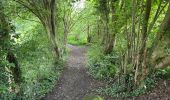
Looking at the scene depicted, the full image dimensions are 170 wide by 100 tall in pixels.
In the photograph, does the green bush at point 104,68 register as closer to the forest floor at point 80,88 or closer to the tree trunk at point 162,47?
the forest floor at point 80,88

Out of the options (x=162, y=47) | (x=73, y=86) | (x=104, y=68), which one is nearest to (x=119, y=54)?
(x=104, y=68)

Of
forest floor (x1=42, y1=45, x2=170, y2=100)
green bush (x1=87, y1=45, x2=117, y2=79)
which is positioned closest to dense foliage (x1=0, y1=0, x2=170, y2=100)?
green bush (x1=87, y1=45, x2=117, y2=79)

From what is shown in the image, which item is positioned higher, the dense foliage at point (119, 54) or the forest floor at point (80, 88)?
the dense foliage at point (119, 54)

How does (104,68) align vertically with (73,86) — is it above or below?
above

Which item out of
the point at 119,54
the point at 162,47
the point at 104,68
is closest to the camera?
the point at 162,47

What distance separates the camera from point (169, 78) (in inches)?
398

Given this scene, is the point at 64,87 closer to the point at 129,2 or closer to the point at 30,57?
the point at 30,57

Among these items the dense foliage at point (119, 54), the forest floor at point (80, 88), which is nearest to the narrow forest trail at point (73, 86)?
the forest floor at point (80, 88)

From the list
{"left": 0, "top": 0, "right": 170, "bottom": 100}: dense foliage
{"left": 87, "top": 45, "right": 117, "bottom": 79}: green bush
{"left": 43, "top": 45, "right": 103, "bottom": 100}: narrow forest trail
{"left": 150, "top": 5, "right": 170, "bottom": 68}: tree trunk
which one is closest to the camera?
{"left": 0, "top": 0, "right": 170, "bottom": 100}: dense foliage

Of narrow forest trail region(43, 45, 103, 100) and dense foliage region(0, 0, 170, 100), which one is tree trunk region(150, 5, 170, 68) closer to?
dense foliage region(0, 0, 170, 100)

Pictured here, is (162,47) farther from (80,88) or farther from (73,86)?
(73,86)

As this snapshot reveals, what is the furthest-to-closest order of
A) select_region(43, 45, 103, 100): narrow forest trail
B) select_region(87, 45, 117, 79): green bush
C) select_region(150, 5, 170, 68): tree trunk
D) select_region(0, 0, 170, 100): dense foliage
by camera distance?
1. select_region(87, 45, 117, 79): green bush
2. select_region(43, 45, 103, 100): narrow forest trail
3. select_region(150, 5, 170, 68): tree trunk
4. select_region(0, 0, 170, 100): dense foliage

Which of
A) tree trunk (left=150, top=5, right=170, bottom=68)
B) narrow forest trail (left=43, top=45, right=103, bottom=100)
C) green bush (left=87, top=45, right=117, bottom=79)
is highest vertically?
tree trunk (left=150, top=5, right=170, bottom=68)

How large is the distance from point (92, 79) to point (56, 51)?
15.9ft
